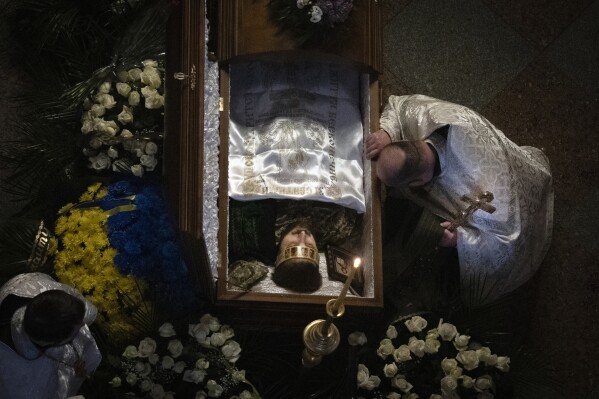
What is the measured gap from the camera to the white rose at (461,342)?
2.93m

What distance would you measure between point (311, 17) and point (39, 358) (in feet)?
5.81

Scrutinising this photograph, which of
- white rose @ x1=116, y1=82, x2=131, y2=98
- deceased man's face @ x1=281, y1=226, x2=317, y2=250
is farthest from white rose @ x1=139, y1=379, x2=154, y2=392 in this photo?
white rose @ x1=116, y1=82, x2=131, y2=98

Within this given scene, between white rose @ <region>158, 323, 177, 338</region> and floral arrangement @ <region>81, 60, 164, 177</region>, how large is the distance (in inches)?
30.3

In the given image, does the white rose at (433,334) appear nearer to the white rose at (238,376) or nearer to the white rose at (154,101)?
the white rose at (238,376)

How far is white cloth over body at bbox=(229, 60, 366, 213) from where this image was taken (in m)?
3.43

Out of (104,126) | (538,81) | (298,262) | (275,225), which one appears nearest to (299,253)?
(298,262)

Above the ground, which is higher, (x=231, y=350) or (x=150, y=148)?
(x=150, y=148)

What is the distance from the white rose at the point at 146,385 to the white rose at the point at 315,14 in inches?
65.3

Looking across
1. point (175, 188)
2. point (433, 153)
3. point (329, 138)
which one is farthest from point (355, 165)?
point (175, 188)

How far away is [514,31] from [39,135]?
278cm

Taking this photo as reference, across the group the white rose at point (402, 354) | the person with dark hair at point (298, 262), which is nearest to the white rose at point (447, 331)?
the white rose at point (402, 354)

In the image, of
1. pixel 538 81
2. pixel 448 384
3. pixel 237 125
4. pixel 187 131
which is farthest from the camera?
pixel 538 81

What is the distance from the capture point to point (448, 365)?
2.90m

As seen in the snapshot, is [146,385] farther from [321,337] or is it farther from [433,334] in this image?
[433,334]
